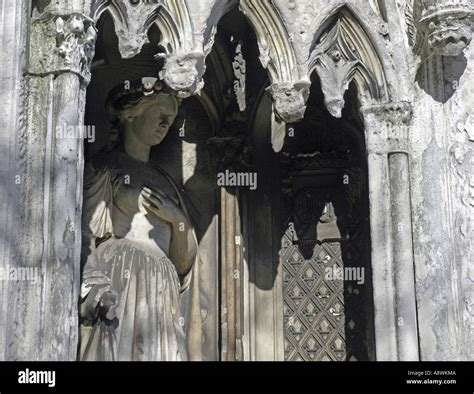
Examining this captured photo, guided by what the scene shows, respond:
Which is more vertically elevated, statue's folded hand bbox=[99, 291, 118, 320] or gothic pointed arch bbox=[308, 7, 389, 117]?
gothic pointed arch bbox=[308, 7, 389, 117]

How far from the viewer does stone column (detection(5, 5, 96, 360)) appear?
753 centimetres

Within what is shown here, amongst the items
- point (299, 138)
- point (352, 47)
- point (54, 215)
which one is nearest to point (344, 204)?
point (299, 138)

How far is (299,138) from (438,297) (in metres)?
2.21

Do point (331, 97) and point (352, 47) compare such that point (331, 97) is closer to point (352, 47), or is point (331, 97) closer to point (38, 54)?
point (352, 47)

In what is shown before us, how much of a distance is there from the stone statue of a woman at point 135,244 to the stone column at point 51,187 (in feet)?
3.87

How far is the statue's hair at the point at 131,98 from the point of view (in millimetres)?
9695

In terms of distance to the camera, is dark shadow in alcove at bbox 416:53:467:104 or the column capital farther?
dark shadow in alcove at bbox 416:53:467:104

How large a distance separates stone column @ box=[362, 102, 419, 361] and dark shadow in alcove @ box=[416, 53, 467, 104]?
0.28 meters

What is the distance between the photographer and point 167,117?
9.89m

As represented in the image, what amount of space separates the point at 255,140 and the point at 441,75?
187 centimetres

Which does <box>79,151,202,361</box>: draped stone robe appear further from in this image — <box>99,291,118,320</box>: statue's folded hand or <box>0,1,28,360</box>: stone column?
<box>0,1,28,360</box>: stone column

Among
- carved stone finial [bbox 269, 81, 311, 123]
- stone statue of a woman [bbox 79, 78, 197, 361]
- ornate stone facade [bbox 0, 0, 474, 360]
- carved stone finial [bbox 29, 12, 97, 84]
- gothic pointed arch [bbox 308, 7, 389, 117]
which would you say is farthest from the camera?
gothic pointed arch [bbox 308, 7, 389, 117]

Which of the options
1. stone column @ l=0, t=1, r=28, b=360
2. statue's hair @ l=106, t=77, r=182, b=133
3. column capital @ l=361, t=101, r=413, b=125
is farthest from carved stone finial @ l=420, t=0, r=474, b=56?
stone column @ l=0, t=1, r=28, b=360

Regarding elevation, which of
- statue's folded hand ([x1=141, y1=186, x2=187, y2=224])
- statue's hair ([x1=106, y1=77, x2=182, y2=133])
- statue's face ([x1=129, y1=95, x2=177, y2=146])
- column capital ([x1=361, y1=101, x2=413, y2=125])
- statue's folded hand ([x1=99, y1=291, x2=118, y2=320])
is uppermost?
statue's hair ([x1=106, y1=77, x2=182, y2=133])
